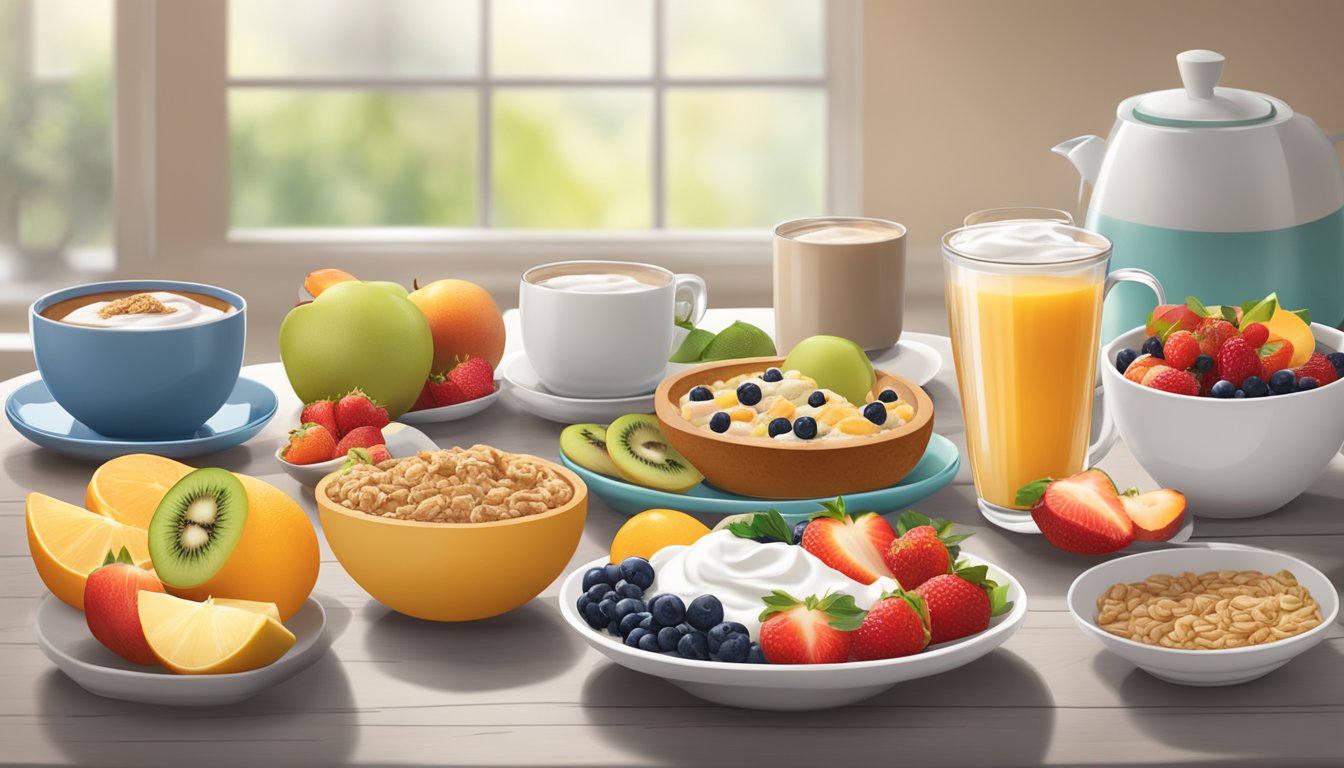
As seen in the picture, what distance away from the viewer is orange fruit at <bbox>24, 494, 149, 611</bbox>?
92 centimetres

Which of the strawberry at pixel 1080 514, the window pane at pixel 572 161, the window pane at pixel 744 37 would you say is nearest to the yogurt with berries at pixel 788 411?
the strawberry at pixel 1080 514

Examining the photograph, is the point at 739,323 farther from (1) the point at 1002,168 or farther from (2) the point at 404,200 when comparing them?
(2) the point at 404,200

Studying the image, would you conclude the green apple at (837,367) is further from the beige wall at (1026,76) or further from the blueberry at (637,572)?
the beige wall at (1026,76)

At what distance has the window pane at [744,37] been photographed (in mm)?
3029

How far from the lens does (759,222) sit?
4496mm

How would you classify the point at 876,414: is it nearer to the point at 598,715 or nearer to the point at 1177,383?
the point at 1177,383

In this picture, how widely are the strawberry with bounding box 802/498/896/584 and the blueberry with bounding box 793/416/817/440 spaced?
20 cm

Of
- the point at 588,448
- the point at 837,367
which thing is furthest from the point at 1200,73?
the point at 588,448

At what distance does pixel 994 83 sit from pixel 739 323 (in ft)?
4.64

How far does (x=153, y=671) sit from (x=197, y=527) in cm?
10

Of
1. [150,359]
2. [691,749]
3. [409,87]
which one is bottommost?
[691,749]

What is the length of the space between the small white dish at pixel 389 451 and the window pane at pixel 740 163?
8.66 feet

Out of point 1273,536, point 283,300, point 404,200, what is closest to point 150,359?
point 1273,536

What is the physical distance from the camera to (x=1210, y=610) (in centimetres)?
89
